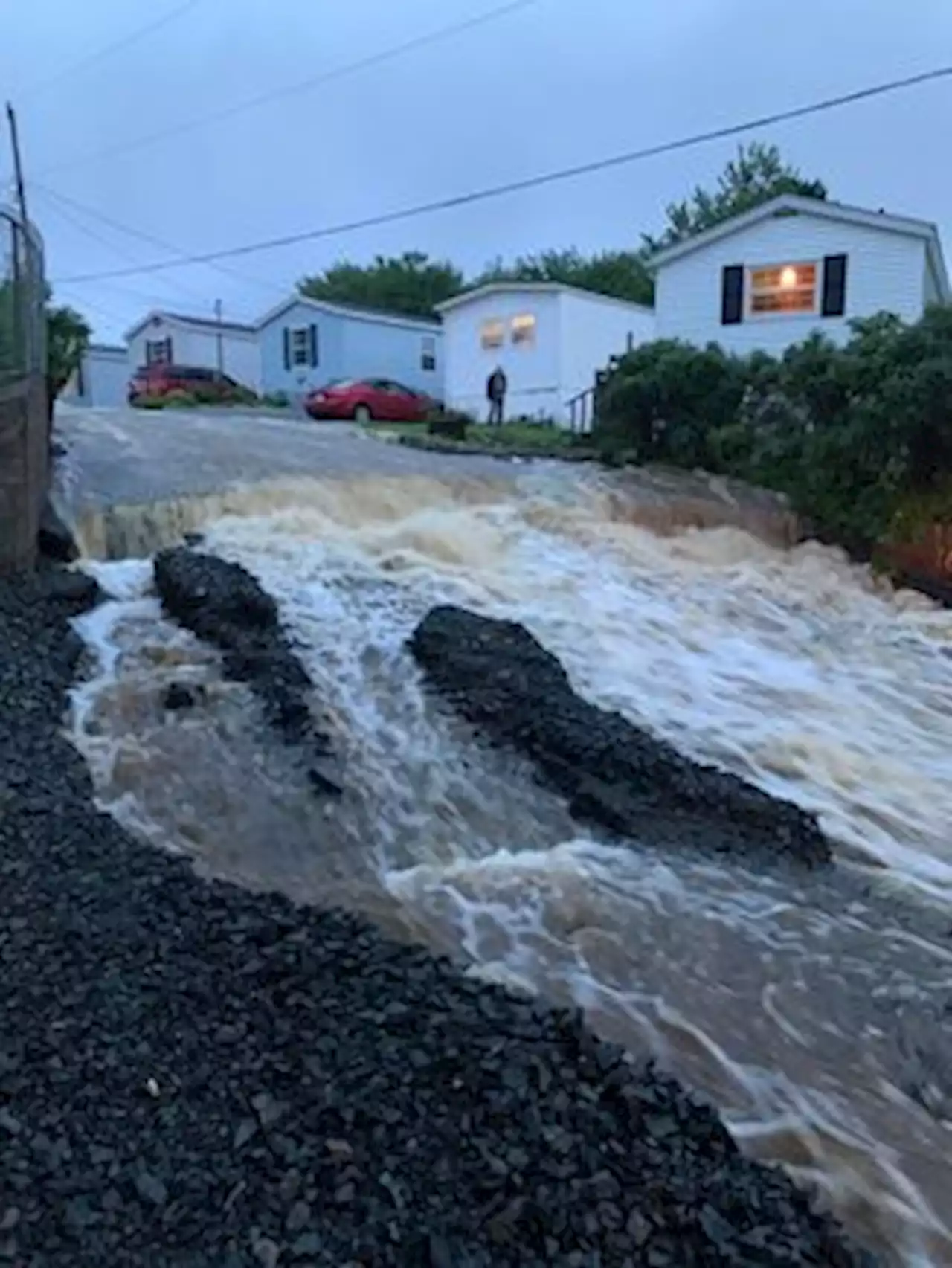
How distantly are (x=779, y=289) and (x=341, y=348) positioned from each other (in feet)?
49.0

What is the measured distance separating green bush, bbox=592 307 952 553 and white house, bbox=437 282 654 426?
11121mm

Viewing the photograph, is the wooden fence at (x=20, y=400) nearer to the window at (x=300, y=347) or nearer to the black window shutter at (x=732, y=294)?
the black window shutter at (x=732, y=294)

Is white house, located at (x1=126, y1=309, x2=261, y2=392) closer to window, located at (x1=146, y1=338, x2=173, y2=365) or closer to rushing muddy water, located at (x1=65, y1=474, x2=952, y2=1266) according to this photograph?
window, located at (x1=146, y1=338, x2=173, y2=365)

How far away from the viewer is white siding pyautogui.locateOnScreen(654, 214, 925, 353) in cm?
2209

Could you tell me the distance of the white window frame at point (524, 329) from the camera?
28.7m

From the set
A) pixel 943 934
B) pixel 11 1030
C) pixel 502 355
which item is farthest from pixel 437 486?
pixel 502 355

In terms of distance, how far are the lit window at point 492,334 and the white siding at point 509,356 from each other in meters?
0.08

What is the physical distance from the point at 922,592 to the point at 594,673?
240 inches

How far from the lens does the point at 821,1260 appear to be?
9.92 ft

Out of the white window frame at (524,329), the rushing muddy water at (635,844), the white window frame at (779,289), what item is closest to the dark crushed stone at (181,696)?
the rushing muddy water at (635,844)

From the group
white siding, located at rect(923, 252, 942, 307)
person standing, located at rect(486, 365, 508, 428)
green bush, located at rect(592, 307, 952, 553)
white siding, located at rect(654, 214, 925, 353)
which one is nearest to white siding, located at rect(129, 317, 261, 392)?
person standing, located at rect(486, 365, 508, 428)

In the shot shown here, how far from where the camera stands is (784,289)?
75.6ft

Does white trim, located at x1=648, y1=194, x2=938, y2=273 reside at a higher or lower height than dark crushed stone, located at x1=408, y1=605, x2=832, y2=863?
higher

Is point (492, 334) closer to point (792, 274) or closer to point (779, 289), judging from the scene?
point (779, 289)
